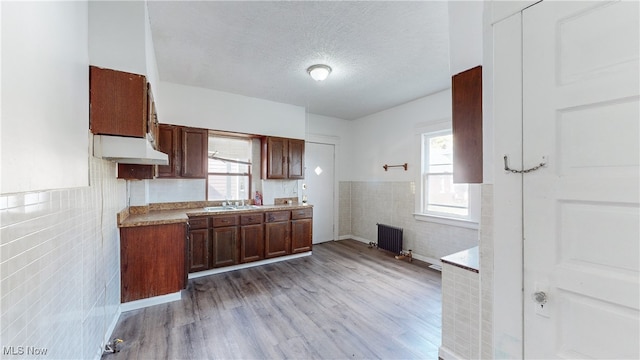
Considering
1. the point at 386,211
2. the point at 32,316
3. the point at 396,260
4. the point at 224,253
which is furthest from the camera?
the point at 386,211

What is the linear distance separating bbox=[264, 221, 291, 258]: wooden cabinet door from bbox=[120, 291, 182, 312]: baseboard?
1.37 meters

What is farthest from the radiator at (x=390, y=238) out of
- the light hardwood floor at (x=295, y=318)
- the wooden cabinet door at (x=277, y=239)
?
the wooden cabinet door at (x=277, y=239)

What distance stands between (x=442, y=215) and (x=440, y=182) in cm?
52

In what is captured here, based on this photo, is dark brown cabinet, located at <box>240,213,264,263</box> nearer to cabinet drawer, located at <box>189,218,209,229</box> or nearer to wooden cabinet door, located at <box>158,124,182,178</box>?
cabinet drawer, located at <box>189,218,209,229</box>

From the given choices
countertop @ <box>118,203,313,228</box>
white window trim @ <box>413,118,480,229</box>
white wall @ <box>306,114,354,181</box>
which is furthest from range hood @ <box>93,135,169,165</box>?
white window trim @ <box>413,118,480,229</box>

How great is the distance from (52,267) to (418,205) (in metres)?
4.22

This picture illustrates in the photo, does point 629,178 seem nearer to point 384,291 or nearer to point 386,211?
point 384,291

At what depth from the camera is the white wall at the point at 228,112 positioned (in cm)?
359

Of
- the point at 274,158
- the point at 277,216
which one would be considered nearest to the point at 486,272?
the point at 277,216

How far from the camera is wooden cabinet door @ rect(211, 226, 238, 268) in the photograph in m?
3.45

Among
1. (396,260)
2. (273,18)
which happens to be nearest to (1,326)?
(273,18)

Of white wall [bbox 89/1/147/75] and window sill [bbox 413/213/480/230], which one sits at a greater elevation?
white wall [bbox 89/1/147/75]

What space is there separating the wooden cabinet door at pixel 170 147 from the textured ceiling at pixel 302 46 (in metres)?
0.72

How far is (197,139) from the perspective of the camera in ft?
12.0
